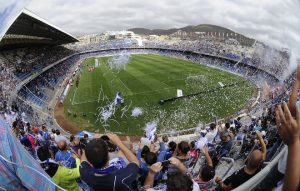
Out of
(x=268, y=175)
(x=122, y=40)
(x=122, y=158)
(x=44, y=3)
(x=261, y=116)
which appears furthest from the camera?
(x=122, y=40)

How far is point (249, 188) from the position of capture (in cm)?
348

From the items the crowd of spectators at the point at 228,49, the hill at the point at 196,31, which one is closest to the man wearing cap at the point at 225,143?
the crowd of spectators at the point at 228,49

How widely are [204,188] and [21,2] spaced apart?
3265 millimetres

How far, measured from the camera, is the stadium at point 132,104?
425 cm

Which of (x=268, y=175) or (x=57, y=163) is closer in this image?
(x=268, y=175)

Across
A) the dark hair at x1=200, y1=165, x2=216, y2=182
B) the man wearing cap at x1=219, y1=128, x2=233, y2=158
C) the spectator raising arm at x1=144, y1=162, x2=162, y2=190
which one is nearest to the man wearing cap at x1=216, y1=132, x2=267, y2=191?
the dark hair at x1=200, y1=165, x2=216, y2=182

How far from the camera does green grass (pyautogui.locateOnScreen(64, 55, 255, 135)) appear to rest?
A: 6445mm

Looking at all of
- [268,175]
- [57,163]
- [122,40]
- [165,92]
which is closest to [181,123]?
Answer: [165,92]

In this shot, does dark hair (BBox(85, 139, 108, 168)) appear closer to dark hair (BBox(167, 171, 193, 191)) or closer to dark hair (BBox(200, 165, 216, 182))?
dark hair (BBox(167, 171, 193, 191))

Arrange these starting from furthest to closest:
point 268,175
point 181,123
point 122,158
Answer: point 181,123 → point 122,158 → point 268,175

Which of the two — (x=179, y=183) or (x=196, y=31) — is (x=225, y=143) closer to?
(x=196, y=31)

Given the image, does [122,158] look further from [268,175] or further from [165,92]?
[165,92]

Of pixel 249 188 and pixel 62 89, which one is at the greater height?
pixel 62 89

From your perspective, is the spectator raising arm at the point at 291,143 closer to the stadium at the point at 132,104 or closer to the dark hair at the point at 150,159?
the stadium at the point at 132,104
